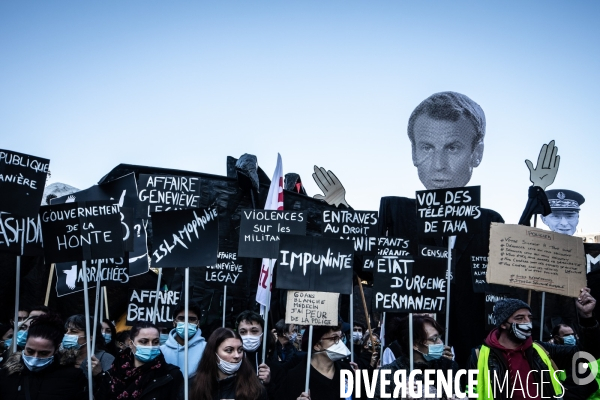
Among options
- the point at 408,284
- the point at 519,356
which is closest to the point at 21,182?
the point at 408,284

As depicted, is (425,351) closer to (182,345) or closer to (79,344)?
(182,345)

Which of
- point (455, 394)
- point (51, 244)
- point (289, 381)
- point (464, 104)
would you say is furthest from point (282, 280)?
point (464, 104)

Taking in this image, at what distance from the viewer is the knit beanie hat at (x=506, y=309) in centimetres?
489

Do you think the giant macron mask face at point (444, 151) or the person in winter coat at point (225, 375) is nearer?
the person in winter coat at point (225, 375)

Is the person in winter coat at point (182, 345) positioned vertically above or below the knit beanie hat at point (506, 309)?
below

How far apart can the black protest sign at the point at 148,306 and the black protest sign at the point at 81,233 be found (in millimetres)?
1151

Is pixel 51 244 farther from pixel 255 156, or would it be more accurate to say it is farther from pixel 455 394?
pixel 255 156

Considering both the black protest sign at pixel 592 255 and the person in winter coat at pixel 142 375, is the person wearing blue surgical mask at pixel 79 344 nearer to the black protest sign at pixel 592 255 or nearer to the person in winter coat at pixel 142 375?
the person in winter coat at pixel 142 375

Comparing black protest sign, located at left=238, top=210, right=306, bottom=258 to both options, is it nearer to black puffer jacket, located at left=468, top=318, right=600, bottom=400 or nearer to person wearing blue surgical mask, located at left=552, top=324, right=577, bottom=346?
black puffer jacket, located at left=468, top=318, right=600, bottom=400

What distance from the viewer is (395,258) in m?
6.11

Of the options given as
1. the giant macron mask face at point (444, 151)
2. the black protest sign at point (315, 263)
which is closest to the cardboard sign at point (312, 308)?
the black protest sign at point (315, 263)

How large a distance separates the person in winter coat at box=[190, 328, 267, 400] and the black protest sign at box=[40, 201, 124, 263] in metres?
1.70

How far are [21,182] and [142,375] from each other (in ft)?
8.36

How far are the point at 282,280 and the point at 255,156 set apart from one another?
20.6 feet
